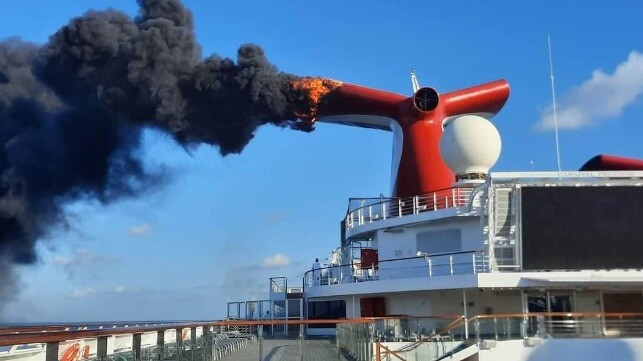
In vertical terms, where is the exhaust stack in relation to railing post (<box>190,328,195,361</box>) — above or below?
above

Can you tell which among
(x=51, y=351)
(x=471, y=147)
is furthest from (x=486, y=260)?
(x=51, y=351)

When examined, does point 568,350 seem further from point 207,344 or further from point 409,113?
point 409,113

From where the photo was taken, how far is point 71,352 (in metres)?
11.9

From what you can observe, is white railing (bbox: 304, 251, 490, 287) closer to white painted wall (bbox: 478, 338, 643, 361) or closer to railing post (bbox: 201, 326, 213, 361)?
white painted wall (bbox: 478, 338, 643, 361)

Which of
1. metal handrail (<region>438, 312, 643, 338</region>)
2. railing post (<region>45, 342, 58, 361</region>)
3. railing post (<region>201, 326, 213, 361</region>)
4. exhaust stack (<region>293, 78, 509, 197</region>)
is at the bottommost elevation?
railing post (<region>201, 326, 213, 361</region>)

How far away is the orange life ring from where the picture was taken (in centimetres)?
1107

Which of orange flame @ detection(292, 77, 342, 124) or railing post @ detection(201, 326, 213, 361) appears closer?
railing post @ detection(201, 326, 213, 361)

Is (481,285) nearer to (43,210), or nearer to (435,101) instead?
(435,101)

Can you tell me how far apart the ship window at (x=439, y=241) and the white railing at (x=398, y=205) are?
96cm

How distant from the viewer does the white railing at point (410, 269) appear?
72.1 ft

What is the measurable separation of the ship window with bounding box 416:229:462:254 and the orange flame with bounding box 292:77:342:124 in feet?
34.5

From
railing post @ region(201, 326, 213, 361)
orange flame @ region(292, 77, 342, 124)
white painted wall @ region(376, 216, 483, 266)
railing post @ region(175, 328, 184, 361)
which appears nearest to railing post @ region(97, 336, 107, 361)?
railing post @ region(175, 328, 184, 361)

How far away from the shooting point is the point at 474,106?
107 ft

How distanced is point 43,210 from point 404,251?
14346 mm
